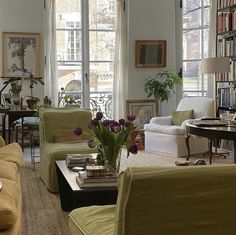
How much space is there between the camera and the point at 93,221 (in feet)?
7.23

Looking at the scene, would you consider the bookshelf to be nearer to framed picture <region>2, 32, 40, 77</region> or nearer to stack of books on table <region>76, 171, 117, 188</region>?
framed picture <region>2, 32, 40, 77</region>

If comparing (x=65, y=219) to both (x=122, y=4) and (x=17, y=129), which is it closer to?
(x=17, y=129)

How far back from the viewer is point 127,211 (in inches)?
65.9

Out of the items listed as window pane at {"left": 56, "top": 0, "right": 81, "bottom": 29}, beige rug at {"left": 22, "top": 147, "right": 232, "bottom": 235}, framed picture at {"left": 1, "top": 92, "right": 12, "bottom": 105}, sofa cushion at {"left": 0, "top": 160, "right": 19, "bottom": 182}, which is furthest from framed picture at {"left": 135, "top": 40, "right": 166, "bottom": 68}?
sofa cushion at {"left": 0, "top": 160, "right": 19, "bottom": 182}

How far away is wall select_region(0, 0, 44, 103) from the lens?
7.60 metres

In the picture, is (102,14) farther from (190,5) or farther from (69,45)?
(190,5)

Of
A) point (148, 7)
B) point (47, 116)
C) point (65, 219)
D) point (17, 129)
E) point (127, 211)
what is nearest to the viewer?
point (127, 211)

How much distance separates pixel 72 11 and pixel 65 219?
17.1 feet

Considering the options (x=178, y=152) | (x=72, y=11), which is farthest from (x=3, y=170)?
(x=72, y=11)

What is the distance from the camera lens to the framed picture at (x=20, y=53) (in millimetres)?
7652

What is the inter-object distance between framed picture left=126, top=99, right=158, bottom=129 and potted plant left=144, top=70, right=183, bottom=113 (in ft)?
0.47

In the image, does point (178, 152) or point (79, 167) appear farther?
point (178, 152)

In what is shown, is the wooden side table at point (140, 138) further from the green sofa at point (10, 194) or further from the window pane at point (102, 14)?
the green sofa at point (10, 194)

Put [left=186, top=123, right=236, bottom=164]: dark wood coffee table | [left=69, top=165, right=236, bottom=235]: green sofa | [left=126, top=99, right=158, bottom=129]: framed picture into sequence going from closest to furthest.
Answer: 1. [left=69, top=165, right=236, bottom=235]: green sofa
2. [left=186, top=123, right=236, bottom=164]: dark wood coffee table
3. [left=126, top=99, right=158, bottom=129]: framed picture
